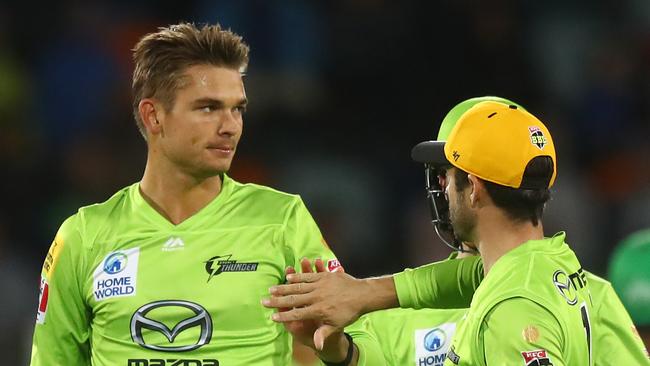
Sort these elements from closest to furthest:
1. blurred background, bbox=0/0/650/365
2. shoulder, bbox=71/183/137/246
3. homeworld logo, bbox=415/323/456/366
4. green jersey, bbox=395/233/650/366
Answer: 1. green jersey, bbox=395/233/650/366
2. shoulder, bbox=71/183/137/246
3. homeworld logo, bbox=415/323/456/366
4. blurred background, bbox=0/0/650/365

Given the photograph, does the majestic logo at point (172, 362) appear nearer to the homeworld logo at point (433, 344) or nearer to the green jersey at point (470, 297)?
the green jersey at point (470, 297)

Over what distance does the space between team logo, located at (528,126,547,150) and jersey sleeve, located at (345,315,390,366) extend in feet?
3.41

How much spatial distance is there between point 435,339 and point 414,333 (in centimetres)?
11

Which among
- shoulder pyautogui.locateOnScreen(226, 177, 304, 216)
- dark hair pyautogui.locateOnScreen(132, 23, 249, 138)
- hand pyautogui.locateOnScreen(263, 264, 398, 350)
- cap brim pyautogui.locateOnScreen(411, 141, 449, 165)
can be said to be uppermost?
dark hair pyautogui.locateOnScreen(132, 23, 249, 138)

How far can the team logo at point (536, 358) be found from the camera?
363 centimetres

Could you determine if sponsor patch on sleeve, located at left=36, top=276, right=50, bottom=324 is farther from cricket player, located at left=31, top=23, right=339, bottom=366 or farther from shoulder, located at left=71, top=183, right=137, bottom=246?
shoulder, located at left=71, top=183, right=137, bottom=246

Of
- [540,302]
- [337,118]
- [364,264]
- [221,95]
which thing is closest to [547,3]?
[337,118]

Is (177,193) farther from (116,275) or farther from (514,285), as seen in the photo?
(514,285)

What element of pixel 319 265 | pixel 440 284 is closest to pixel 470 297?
pixel 440 284

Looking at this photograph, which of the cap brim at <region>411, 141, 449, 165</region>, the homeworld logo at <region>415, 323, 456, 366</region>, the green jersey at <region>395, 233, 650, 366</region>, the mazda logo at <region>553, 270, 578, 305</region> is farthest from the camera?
the homeworld logo at <region>415, 323, 456, 366</region>

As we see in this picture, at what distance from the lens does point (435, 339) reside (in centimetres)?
509

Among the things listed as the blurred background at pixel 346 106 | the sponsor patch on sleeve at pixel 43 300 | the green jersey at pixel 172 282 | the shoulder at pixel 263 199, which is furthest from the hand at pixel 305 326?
the blurred background at pixel 346 106

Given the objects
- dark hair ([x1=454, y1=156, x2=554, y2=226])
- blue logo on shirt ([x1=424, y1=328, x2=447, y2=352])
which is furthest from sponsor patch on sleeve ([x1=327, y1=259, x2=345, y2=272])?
dark hair ([x1=454, y1=156, x2=554, y2=226])

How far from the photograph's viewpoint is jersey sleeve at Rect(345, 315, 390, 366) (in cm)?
461
